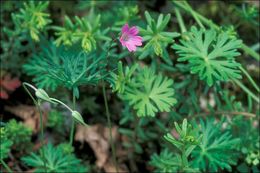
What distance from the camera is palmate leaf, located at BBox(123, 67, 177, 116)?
2818 mm

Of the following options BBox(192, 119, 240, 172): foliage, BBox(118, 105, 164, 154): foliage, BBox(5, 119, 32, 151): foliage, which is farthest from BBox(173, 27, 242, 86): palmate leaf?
BBox(5, 119, 32, 151): foliage

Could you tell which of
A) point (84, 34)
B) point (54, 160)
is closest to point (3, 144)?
point (54, 160)

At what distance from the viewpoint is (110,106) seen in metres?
3.75

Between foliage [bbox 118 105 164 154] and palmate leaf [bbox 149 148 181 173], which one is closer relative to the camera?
palmate leaf [bbox 149 148 181 173]

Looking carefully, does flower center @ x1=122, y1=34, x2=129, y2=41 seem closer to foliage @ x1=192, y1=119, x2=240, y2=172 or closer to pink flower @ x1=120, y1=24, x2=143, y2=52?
pink flower @ x1=120, y1=24, x2=143, y2=52

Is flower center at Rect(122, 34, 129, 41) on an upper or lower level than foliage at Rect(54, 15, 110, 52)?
lower

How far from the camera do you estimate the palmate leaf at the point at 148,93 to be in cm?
282

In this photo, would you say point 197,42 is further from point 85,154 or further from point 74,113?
point 85,154

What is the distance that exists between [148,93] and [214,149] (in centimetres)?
47

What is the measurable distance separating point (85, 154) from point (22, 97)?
62cm

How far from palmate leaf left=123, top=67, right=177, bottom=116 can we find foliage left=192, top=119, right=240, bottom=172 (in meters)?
0.27

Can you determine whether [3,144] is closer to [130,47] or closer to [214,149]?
[130,47]

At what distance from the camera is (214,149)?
113 inches

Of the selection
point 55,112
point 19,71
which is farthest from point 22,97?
point 55,112
